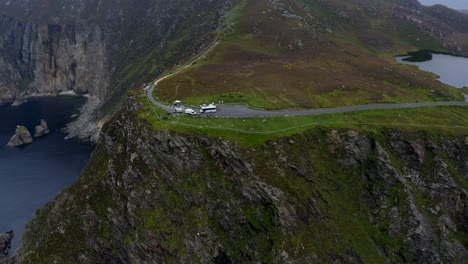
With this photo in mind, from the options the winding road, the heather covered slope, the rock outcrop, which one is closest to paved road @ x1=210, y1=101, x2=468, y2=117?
the winding road

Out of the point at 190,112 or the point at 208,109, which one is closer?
the point at 190,112

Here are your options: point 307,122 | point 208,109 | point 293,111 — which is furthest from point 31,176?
point 307,122

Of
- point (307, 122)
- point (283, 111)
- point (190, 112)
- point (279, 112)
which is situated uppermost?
point (283, 111)

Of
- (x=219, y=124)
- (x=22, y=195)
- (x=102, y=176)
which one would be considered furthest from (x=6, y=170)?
(x=219, y=124)

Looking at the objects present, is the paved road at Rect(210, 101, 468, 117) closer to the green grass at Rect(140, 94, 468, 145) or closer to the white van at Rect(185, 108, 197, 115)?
the green grass at Rect(140, 94, 468, 145)

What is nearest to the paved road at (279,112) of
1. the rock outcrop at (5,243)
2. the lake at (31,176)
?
the rock outcrop at (5,243)

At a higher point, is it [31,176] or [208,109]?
[208,109]

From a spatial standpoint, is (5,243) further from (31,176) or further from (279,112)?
(279,112)
